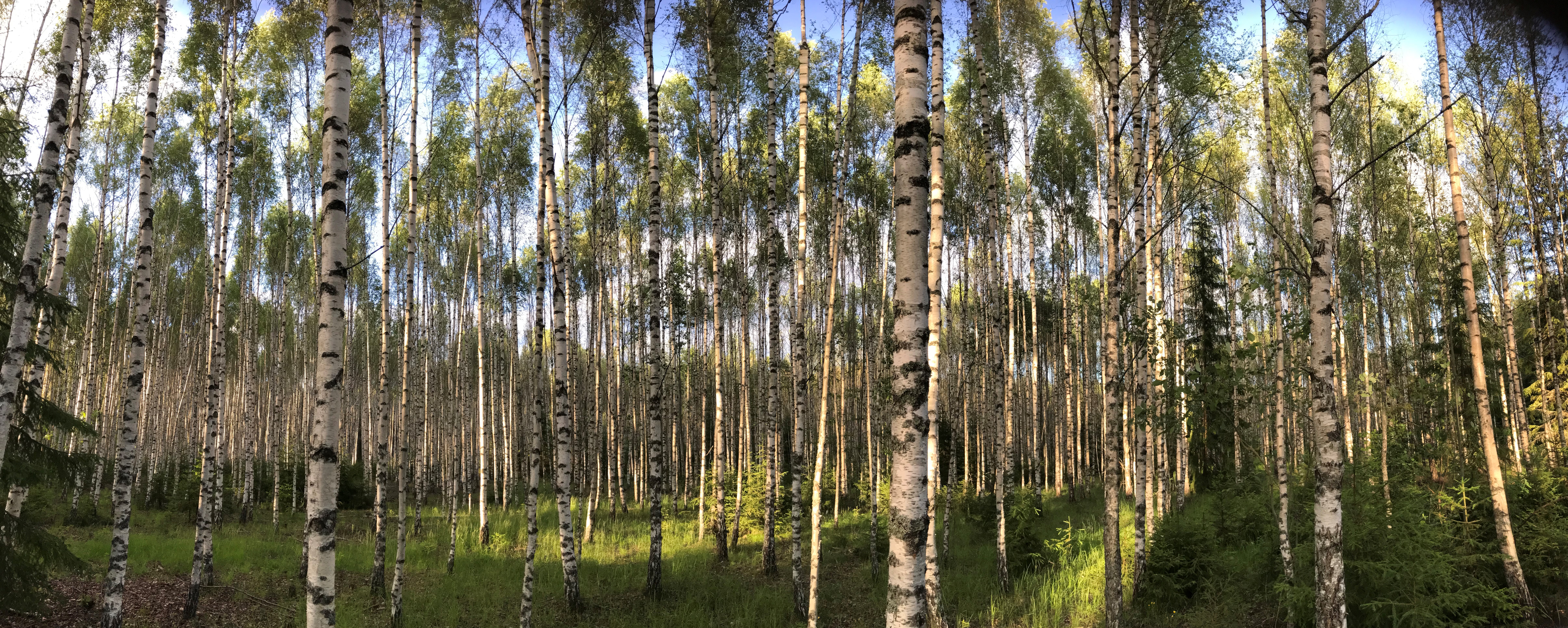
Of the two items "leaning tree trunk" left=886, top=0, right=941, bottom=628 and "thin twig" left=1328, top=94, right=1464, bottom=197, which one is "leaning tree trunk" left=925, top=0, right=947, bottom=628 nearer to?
"leaning tree trunk" left=886, top=0, right=941, bottom=628

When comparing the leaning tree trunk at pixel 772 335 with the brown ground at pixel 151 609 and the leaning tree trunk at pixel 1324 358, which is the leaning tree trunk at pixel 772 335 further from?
the brown ground at pixel 151 609

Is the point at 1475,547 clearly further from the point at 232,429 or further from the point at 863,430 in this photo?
the point at 232,429

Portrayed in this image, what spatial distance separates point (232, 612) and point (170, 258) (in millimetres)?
17989

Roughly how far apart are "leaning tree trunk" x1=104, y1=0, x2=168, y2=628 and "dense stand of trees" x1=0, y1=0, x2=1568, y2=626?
2.4 inches

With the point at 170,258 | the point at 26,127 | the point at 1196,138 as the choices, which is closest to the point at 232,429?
the point at 170,258

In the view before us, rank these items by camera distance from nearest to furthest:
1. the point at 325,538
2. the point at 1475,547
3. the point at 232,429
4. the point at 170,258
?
1. the point at 325,538
2. the point at 1475,547
3. the point at 170,258
4. the point at 232,429

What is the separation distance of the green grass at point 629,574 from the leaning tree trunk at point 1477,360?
4326 mm

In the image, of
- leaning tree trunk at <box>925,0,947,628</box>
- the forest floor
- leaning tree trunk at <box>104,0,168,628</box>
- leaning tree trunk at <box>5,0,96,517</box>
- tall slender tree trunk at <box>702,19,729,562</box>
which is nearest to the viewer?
leaning tree trunk at <box>925,0,947,628</box>

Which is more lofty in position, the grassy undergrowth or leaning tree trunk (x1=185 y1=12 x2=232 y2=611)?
leaning tree trunk (x1=185 y1=12 x2=232 y2=611)

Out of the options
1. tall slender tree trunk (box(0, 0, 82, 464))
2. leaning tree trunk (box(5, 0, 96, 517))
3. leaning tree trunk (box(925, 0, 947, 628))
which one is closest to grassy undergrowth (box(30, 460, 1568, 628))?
leaning tree trunk (box(925, 0, 947, 628))

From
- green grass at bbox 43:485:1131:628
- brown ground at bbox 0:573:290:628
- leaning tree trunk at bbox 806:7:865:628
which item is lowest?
green grass at bbox 43:485:1131:628

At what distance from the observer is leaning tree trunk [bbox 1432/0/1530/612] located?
7641mm

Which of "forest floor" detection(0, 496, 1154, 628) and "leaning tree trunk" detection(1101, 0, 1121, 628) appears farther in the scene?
"forest floor" detection(0, 496, 1154, 628)

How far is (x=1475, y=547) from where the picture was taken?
8.53 m
